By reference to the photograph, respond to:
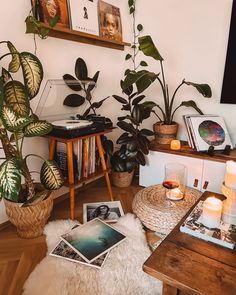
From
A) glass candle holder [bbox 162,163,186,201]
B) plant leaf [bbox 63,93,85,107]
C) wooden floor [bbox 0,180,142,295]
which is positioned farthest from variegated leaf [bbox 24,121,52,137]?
glass candle holder [bbox 162,163,186,201]

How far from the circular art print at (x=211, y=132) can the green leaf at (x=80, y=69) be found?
1017mm

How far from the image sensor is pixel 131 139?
1748 millimetres

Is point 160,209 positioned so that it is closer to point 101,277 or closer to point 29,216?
point 101,277

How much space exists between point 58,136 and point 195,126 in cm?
109

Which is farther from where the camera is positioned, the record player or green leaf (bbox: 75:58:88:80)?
green leaf (bbox: 75:58:88:80)

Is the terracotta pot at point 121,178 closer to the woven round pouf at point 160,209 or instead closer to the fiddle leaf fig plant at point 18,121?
Answer: the woven round pouf at point 160,209

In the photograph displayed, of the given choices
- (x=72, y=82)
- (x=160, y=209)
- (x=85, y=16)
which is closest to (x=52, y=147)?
(x=72, y=82)

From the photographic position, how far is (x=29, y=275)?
106cm

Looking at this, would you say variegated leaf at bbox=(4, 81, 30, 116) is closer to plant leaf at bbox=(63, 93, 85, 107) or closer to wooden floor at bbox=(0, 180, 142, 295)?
plant leaf at bbox=(63, 93, 85, 107)

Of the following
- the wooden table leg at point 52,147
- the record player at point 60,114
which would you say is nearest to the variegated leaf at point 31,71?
the record player at point 60,114

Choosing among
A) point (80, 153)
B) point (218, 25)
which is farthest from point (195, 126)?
point (80, 153)

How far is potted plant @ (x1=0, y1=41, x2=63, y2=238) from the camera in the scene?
100 centimetres

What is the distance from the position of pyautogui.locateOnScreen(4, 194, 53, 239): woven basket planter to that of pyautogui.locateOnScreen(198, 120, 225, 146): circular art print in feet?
4.14

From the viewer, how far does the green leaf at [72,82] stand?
1.62 metres
